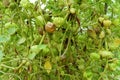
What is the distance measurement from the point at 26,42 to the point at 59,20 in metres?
0.13

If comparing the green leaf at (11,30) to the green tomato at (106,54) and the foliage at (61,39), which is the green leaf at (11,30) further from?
the green tomato at (106,54)

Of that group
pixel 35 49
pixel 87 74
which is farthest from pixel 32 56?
pixel 87 74

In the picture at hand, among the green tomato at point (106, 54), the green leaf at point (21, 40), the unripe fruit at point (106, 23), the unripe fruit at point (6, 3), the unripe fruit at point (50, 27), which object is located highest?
the unripe fruit at point (6, 3)

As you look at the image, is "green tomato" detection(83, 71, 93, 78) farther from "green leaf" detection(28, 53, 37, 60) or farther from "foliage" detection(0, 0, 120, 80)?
"green leaf" detection(28, 53, 37, 60)

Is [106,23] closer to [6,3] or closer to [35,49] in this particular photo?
[35,49]

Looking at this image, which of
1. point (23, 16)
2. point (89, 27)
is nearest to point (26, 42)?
point (23, 16)

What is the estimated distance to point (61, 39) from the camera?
0.80m

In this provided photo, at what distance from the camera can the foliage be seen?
760mm

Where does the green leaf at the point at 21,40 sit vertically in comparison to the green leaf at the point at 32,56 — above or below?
above

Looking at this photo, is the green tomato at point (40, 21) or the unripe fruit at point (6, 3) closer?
the green tomato at point (40, 21)

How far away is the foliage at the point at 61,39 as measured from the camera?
2.49ft

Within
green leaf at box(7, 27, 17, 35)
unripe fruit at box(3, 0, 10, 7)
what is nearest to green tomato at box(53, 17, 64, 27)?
green leaf at box(7, 27, 17, 35)

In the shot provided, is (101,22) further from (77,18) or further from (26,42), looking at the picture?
(26,42)

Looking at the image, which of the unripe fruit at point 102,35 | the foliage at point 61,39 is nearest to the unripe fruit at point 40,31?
the foliage at point 61,39
